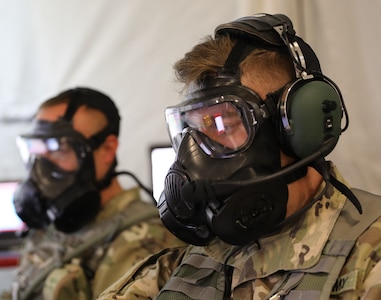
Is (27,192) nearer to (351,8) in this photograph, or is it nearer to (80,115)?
(80,115)

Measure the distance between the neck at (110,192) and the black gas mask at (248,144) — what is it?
0.78 metres

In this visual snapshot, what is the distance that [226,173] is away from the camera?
1.12 metres

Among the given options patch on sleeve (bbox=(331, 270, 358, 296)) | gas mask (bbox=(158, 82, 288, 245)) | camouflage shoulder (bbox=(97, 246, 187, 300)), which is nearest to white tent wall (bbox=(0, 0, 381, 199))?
camouflage shoulder (bbox=(97, 246, 187, 300))

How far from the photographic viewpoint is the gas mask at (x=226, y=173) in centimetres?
111

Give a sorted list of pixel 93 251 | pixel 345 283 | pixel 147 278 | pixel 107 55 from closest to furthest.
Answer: pixel 345 283 < pixel 147 278 < pixel 93 251 < pixel 107 55

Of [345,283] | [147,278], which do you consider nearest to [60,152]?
[147,278]

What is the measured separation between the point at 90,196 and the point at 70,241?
0.49 feet

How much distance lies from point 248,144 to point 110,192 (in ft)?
3.06

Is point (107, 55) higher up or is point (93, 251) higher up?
point (107, 55)

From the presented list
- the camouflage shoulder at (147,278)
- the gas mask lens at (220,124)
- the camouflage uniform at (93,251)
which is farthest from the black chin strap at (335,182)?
the camouflage uniform at (93,251)

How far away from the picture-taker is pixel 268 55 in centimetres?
119

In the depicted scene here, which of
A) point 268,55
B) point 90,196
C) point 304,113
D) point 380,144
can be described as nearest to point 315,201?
point 304,113

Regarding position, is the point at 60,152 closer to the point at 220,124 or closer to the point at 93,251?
the point at 93,251

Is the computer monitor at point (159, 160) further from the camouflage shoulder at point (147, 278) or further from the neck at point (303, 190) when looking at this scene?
the neck at point (303, 190)
